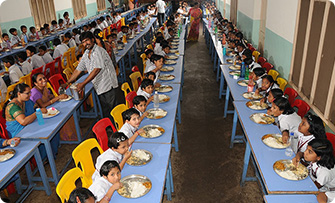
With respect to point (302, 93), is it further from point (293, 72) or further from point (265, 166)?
point (265, 166)

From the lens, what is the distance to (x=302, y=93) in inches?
188

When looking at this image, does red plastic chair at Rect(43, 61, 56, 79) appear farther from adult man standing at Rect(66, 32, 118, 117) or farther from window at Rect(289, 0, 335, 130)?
window at Rect(289, 0, 335, 130)

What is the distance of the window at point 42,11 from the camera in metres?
11.9

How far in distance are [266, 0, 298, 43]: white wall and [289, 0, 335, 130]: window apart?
0.27m

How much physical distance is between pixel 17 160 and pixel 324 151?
3.45 meters

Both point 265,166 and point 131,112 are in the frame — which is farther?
point 131,112

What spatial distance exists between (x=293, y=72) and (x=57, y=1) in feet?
41.7

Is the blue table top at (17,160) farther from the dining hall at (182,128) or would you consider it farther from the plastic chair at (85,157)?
the plastic chair at (85,157)

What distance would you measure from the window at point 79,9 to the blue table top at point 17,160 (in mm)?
13941

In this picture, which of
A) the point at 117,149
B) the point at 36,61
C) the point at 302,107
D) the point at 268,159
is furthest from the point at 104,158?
the point at 36,61

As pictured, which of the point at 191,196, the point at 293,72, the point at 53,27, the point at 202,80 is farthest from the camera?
A: the point at 53,27

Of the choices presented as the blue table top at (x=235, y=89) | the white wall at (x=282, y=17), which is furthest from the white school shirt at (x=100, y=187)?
the white wall at (x=282, y=17)

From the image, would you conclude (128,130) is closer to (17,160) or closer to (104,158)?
(104,158)

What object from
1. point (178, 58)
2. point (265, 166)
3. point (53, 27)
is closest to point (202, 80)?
point (178, 58)
